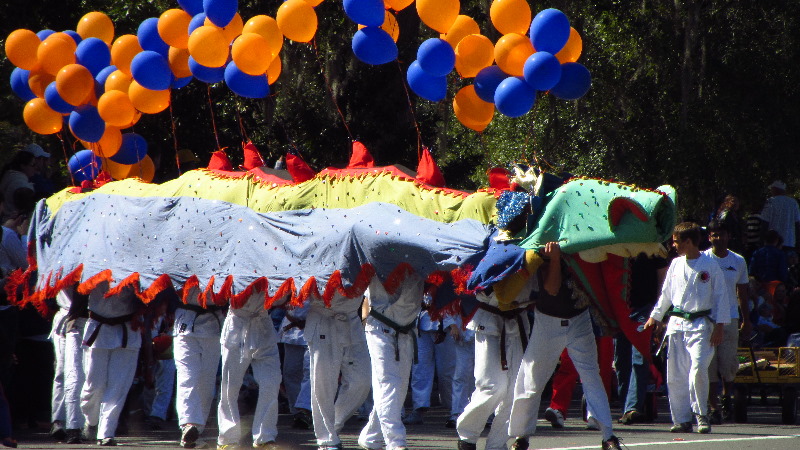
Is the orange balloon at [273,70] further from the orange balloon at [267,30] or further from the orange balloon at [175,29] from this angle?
the orange balloon at [175,29]

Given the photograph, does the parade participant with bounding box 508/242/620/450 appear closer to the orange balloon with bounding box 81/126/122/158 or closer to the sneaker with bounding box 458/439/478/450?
the sneaker with bounding box 458/439/478/450

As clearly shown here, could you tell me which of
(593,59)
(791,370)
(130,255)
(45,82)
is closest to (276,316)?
(130,255)

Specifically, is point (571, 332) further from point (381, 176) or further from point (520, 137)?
point (520, 137)

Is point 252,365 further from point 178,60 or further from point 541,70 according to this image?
point 541,70

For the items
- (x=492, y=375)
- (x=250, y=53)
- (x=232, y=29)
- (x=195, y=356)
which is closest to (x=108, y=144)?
(x=232, y=29)

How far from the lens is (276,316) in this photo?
12602 mm

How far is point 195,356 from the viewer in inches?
402

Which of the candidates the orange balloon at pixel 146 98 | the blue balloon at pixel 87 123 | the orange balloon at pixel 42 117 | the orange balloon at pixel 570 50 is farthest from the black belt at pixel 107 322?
the orange balloon at pixel 570 50

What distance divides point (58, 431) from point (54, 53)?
3673 mm

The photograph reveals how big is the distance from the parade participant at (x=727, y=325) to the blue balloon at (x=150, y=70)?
5.59 metres

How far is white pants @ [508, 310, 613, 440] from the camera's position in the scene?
351 inches

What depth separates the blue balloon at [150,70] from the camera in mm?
10938

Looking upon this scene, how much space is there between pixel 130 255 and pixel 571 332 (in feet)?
13.3

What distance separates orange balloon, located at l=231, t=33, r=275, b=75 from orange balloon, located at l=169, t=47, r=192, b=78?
0.92 m
